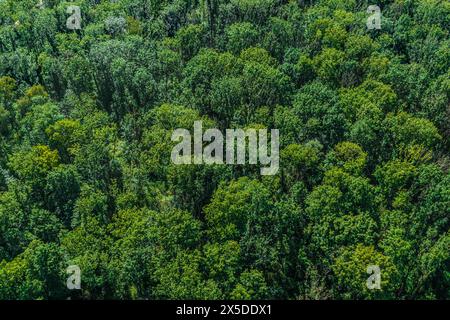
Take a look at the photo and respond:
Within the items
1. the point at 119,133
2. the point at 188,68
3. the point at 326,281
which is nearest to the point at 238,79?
the point at 188,68

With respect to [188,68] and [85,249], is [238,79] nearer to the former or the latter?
[188,68]

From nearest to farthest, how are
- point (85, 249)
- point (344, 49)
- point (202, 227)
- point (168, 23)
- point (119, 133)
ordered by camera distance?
1. point (85, 249)
2. point (202, 227)
3. point (119, 133)
4. point (344, 49)
5. point (168, 23)

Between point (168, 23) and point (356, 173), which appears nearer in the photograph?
point (356, 173)

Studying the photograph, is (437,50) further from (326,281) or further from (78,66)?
(78,66)
